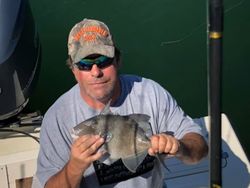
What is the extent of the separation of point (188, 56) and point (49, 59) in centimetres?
167

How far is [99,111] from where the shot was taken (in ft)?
7.48

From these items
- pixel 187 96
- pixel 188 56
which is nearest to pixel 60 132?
pixel 187 96

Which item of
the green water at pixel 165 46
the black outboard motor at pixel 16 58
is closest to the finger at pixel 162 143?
the black outboard motor at pixel 16 58

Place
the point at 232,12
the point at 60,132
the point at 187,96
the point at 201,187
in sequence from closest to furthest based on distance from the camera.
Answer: the point at 60,132
the point at 201,187
the point at 187,96
the point at 232,12

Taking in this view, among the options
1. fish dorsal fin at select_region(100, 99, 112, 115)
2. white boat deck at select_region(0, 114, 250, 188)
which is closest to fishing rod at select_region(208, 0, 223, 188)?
fish dorsal fin at select_region(100, 99, 112, 115)

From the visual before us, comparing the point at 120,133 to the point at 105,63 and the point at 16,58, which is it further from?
the point at 16,58

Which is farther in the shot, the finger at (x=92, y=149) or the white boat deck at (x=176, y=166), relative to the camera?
the white boat deck at (x=176, y=166)

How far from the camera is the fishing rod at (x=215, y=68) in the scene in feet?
5.14

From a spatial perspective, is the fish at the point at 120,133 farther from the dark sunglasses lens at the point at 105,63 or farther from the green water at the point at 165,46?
the green water at the point at 165,46

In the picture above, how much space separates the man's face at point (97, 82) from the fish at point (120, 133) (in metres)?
0.07

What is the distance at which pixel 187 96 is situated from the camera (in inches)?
227

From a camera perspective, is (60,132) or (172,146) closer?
(172,146)

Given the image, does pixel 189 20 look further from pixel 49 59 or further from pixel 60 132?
pixel 60 132

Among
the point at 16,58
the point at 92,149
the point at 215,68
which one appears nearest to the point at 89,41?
the point at 92,149
